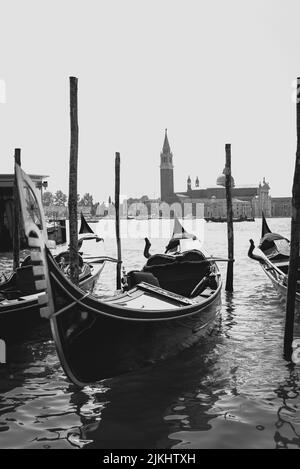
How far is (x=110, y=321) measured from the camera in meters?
4.91

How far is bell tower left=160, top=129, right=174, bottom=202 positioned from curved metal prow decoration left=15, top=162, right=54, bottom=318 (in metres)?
106

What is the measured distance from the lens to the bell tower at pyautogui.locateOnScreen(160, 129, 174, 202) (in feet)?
366

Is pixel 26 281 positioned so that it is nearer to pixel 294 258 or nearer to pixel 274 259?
pixel 294 258

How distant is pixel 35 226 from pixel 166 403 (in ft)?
7.19

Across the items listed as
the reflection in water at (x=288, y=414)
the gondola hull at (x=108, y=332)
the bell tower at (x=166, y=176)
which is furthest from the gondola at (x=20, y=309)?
the bell tower at (x=166, y=176)

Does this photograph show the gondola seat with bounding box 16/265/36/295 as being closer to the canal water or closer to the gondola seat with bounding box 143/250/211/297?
the canal water

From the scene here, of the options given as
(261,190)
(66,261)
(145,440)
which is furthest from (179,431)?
(261,190)

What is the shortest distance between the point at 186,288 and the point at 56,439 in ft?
15.2

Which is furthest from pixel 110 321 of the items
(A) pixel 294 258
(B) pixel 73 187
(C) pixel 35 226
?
(B) pixel 73 187

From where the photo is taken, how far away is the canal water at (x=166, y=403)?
4.21 metres

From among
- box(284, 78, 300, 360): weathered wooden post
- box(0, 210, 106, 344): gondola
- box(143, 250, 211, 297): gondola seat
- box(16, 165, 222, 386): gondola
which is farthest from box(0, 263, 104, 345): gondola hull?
box(284, 78, 300, 360): weathered wooden post

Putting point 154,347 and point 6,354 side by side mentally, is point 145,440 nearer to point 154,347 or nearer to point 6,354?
point 154,347

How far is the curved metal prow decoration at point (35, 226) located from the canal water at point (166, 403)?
1045 millimetres

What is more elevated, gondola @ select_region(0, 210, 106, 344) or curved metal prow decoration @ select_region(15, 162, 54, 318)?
curved metal prow decoration @ select_region(15, 162, 54, 318)
